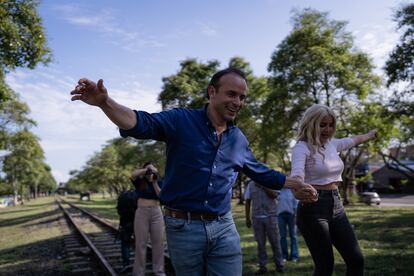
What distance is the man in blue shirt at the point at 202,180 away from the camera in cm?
295

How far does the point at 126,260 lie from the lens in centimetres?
Answer: 863

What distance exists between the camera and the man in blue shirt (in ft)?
9.68

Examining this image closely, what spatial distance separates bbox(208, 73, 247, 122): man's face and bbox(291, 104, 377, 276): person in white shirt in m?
0.91

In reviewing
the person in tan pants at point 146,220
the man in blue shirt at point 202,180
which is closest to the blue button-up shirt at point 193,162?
the man in blue shirt at point 202,180

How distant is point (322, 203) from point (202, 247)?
4.54ft

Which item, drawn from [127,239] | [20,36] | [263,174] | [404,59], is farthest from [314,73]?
[263,174]

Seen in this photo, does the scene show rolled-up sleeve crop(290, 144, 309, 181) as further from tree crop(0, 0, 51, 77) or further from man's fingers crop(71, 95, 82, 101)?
tree crop(0, 0, 51, 77)

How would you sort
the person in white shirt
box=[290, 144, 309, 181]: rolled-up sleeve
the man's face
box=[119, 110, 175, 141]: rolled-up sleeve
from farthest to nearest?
1. the person in white shirt
2. box=[290, 144, 309, 181]: rolled-up sleeve
3. the man's face
4. box=[119, 110, 175, 141]: rolled-up sleeve

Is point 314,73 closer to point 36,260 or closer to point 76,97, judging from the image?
point 36,260

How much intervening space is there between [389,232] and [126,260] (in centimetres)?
902

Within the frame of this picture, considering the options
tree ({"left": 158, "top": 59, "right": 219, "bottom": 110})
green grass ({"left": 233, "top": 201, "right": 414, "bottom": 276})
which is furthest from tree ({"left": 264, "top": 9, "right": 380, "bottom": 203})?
green grass ({"left": 233, "top": 201, "right": 414, "bottom": 276})

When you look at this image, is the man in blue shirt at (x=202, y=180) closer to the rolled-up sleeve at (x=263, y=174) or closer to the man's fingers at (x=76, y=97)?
the rolled-up sleeve at (x=263, y=174)

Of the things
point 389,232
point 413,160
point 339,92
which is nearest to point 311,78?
point 339,92

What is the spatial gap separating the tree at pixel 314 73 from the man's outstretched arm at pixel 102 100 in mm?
27849
